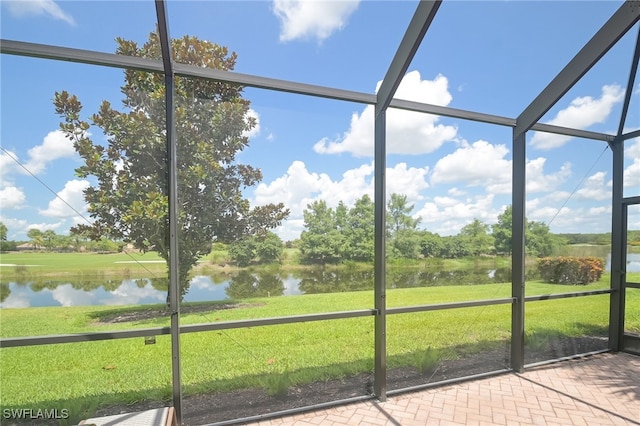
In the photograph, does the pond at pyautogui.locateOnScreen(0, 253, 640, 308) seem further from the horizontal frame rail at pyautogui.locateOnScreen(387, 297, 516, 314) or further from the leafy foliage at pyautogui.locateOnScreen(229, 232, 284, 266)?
the horizontal frame rail at pyautogui.locateOnScreen(387, 297, 516, 314)

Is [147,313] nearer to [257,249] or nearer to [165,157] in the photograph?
[257,249]

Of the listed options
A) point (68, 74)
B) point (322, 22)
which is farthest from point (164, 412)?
point (322, 22)

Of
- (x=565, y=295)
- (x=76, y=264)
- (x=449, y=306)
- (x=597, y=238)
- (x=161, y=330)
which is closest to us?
(x=76, y=264)

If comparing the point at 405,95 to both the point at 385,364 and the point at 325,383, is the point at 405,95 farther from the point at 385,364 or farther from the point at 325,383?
the point at 325,383

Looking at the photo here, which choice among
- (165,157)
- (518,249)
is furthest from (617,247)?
(165,157)

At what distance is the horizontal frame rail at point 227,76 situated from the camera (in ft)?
7.30

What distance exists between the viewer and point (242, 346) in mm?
2854

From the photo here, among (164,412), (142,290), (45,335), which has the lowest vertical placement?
(164,412)

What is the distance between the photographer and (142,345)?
2551 mm

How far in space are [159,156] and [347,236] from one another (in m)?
1.81

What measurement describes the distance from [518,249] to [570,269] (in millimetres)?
1194

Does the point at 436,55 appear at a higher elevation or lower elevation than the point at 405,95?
higher

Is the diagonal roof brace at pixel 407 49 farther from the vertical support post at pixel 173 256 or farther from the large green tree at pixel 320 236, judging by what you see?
the vertical support post at pixel 173 256

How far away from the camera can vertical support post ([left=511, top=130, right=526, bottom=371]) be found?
371cm
